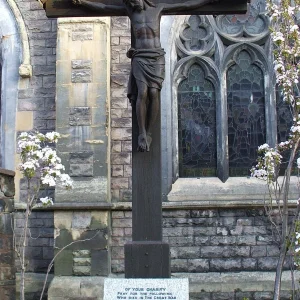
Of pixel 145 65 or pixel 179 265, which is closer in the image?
pixel 145 65

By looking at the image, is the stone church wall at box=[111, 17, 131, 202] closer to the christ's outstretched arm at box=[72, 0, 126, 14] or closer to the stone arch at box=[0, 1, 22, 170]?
the stone arch at box=[0, 1, 22, 170]

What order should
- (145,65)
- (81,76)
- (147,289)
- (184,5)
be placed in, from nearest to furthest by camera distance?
1. (147,289)
2. (145,65)
3. (184,5)
4. (81,76)

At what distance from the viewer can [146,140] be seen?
13.4ft

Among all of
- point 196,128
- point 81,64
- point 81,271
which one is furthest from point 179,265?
point 81,64

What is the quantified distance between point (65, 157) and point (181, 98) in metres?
2.20

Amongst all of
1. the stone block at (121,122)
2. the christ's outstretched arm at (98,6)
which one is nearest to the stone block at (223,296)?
the stone block at (121,122)

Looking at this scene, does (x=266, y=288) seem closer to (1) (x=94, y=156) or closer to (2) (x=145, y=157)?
(1) (x=94, y=156)

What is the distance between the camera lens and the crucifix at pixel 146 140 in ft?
12.7

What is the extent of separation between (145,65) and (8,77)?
17.8ft

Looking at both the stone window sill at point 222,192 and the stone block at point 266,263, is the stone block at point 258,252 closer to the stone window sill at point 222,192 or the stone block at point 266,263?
the stone block at point 266,263

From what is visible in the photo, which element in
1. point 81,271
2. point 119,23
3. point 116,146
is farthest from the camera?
point 119,23

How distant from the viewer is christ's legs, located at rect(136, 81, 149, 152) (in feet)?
13.1

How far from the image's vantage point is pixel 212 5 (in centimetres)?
A: 449

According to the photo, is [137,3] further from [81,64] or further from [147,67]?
[81,64]
